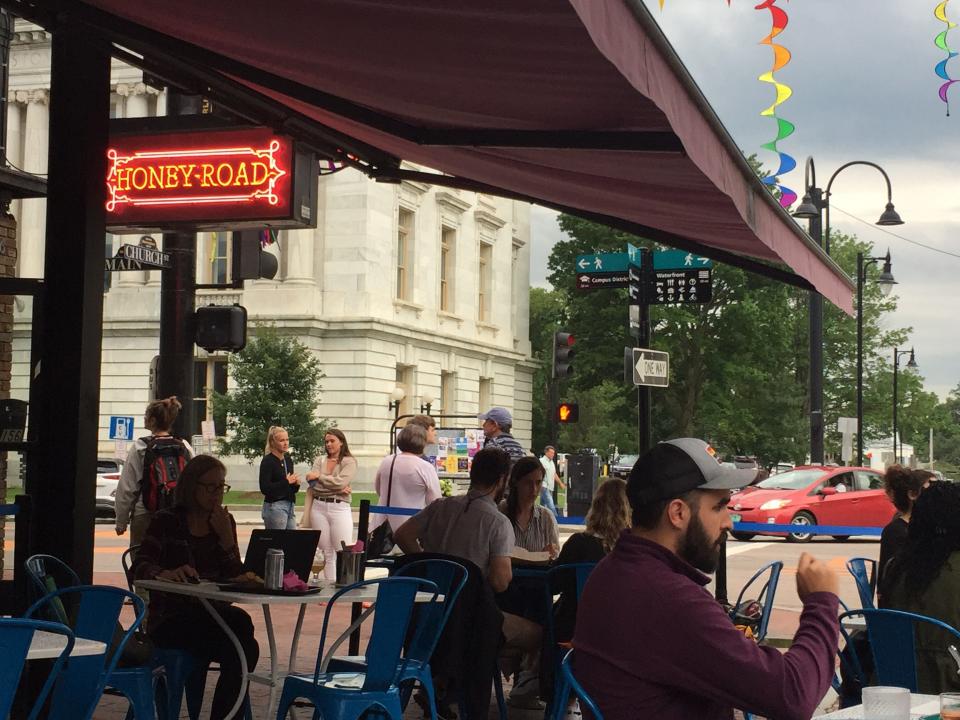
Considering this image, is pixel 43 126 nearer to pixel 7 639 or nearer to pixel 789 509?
pixel 789 509

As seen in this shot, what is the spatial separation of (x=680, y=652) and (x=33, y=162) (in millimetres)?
45334

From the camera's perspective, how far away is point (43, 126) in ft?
152

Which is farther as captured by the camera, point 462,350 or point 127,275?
point 462,350

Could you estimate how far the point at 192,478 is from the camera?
7.02m

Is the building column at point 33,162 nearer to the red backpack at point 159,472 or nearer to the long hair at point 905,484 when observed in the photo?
the red backpack at point 159,472

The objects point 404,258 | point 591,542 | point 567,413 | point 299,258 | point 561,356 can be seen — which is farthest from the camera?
point 404,258

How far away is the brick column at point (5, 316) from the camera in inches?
401

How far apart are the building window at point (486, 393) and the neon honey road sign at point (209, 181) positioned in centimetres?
4610

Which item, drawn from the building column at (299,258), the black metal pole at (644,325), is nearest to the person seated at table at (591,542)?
the black metal pole at (644,325)

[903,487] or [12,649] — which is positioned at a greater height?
[903,487]

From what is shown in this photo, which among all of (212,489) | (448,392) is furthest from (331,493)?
(448,392)

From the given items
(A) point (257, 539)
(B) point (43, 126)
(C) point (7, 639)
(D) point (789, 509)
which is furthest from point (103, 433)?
(C) point (7, 639)

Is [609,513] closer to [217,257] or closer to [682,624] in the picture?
[682,624]

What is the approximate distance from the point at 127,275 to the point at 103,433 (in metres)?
5.72
